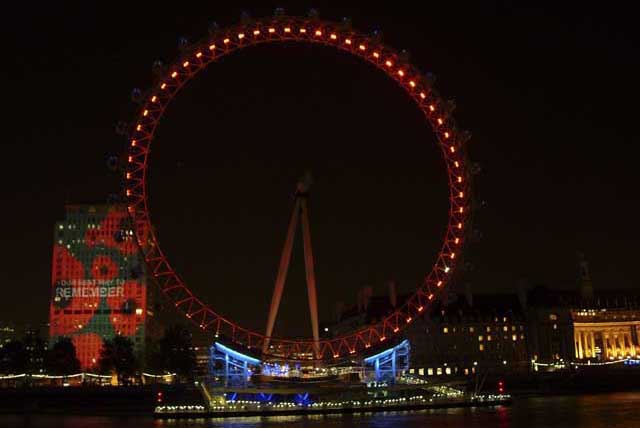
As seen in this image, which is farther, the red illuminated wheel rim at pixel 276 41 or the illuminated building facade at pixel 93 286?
the illuminated building facade at pixel 93 286

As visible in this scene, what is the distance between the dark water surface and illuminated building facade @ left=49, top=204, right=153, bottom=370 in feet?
191

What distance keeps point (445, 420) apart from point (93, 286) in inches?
3008

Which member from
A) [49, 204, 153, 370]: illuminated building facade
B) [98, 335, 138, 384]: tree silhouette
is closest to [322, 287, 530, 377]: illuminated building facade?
[98, 335, 138, 384]: tree silhouette

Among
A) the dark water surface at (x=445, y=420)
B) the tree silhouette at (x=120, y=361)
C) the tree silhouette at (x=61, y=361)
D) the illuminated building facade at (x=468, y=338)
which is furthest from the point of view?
the illuminated building facade at (x=468, y=338)

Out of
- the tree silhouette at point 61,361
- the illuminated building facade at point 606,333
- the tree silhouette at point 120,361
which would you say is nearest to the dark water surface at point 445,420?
the tree silhouette at point 120,361

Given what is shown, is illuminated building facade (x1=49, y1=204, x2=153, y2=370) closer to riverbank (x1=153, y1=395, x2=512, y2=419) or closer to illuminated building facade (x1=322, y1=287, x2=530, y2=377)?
illuminated building facade (x1=322, y1=287, x2=530, y2=377)

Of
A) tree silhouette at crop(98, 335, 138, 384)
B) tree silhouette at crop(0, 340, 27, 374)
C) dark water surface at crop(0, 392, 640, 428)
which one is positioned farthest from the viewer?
tree silhouette at crop(98, 335, 138, 384)

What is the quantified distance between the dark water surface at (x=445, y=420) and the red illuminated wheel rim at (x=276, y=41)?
4.70 meters

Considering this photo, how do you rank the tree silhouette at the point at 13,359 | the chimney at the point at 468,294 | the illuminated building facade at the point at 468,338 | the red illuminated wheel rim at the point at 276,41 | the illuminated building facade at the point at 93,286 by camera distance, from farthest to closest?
the illuminated building facade at the point at 93,286
the chimney at the point at 468,294
the illuminated building facade at the point at 468,338
the tree silhouette at the point at 13,359
the red illuminated wheel rim at the point at 276,41

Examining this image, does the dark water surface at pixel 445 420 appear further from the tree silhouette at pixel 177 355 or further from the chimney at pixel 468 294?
the chimney at pixel 468 294

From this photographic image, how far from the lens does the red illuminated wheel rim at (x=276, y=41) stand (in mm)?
40656

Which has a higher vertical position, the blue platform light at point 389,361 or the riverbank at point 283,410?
the blue platform light at point 389,361

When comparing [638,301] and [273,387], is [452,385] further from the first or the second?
[638,301]

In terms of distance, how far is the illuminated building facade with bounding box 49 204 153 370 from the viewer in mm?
102062
